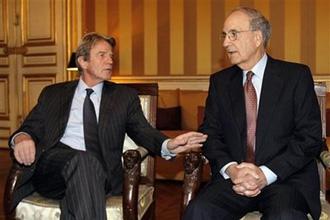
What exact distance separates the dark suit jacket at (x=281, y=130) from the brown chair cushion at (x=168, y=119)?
9.37 ft

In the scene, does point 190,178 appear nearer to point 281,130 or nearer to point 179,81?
point 281,130

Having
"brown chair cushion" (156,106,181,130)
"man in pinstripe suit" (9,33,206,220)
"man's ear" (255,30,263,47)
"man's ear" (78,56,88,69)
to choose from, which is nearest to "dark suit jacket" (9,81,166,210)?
"man in pinstripe suit" (9,33,206,220)

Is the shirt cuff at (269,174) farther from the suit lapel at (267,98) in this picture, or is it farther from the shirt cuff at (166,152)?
the shirt cuff at (166,152)

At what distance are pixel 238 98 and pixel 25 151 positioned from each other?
94cm

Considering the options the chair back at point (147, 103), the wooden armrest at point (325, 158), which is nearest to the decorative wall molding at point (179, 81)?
the chair back at point (147, 103)

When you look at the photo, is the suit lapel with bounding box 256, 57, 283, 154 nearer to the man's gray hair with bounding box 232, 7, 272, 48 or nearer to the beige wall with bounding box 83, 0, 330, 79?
the man's gray hair with bounding box 232, 7, 272, 48

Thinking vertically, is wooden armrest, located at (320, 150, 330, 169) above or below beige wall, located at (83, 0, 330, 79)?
below

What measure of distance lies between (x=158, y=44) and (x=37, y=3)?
69.7 inches

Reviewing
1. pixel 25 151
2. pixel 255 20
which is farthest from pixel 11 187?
pixel 255 20

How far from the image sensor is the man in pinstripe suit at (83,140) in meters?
2.02

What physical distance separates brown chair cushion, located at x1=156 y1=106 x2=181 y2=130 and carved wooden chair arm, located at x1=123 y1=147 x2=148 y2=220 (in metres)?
2.92

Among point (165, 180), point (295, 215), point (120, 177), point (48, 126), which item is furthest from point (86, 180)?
point (165, 180)

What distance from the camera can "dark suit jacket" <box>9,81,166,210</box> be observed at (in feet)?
7.55

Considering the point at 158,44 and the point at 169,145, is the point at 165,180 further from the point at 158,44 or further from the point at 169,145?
the point at 169,145
